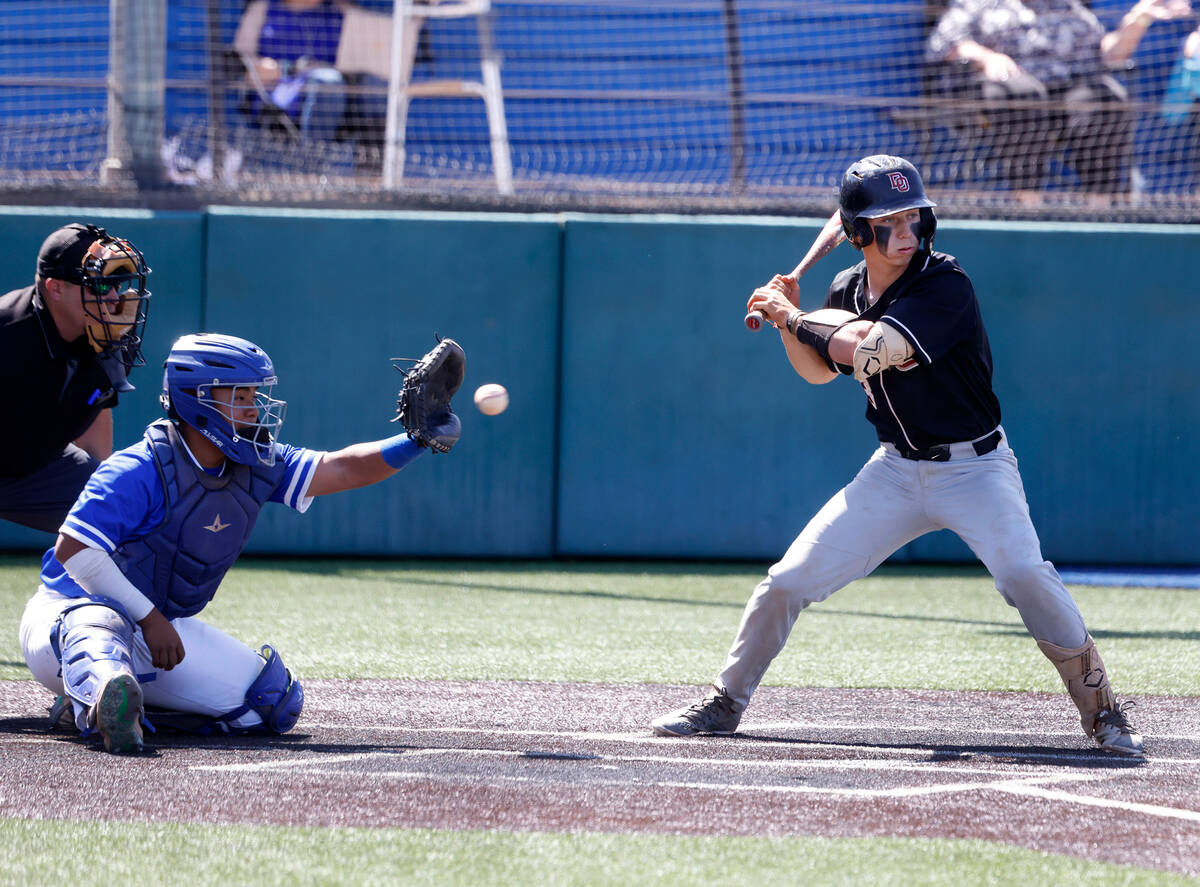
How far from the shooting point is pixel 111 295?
4844 millimetres

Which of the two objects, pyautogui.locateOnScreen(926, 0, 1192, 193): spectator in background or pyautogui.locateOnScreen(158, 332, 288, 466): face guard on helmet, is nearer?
pyautogui.locateOnScreen(158, 332, 288, 466): face guard on helmet

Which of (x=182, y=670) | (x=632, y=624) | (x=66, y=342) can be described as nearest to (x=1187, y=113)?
(x=632, y=624)

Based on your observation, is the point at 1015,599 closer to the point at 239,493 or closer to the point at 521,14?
the point at 239,493

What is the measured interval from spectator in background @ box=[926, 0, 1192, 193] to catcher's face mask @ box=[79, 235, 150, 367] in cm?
662

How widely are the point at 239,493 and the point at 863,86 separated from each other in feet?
26.5

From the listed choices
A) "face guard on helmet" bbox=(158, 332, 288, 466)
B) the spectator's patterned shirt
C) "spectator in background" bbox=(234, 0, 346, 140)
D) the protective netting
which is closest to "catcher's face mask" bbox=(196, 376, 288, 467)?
"face guard on helmet" bbox=(158, 332, 288, 466)

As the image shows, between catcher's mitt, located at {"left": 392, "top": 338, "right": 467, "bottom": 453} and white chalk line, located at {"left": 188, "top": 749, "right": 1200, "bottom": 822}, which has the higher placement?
catcher's mitt, located at {"left": 392, "top": 338, "right": 467, "bottom": 453}

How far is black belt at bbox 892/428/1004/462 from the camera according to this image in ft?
14.1

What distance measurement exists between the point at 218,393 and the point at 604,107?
24.4ft

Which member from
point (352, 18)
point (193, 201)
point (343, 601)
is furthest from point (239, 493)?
point (352, 18)

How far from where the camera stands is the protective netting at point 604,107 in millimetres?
9125

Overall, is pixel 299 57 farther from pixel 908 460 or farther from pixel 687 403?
pixel 908 460

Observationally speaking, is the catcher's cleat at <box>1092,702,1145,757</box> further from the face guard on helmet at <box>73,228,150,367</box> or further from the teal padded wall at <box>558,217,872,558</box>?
the teal padded wall at <box>558,217,872,558</box>

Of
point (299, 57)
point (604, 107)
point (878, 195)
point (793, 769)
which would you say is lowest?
point (793, 769)
